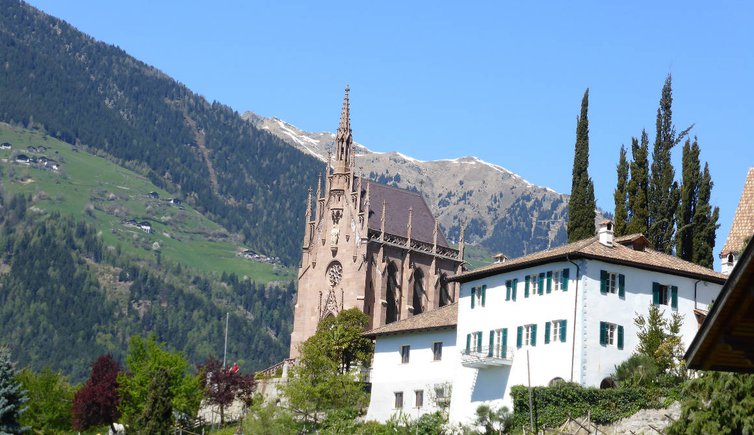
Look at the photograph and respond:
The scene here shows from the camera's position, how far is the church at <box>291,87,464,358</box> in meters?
120

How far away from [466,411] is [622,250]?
1245 cm

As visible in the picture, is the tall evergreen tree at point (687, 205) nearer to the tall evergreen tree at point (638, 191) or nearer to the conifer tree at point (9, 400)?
the tall evergreen tree at point (638, 191)

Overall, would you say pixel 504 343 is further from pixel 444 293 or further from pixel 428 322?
pixel 444 293

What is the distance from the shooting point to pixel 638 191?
3415 inches

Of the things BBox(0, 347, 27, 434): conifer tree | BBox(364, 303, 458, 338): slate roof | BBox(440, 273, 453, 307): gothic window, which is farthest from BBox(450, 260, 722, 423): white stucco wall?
BBox(440, 273, 453, 307): gothic window

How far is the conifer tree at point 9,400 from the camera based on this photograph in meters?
69.9

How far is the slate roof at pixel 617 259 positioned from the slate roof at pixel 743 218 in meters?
2.82

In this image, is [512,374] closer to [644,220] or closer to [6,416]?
[644,220]

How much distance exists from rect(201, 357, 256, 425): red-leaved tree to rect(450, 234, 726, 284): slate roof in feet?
83.1

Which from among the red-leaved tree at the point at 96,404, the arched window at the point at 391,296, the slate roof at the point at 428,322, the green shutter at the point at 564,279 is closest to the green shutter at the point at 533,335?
the green shutter at the point at 564,279

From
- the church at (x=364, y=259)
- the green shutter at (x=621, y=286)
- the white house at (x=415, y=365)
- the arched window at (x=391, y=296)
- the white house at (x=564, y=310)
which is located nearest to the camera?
the white house at (x=564, y=310)

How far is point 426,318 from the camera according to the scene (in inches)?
3342

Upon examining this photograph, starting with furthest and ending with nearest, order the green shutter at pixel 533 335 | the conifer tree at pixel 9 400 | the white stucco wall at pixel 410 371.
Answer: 1. the white stucco wall at pixel 410 371
2. the green shutter at pixel 533 335
3. the conifer tree at pixel 9 400

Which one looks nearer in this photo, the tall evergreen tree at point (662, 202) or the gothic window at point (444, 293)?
the tall evergreen tree at point (662, 202)
